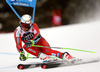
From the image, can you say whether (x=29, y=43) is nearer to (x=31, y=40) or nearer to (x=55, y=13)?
(x=31, y=40)

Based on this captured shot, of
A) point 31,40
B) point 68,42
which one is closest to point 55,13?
point 68,42

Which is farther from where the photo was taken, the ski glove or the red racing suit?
the red racing suit

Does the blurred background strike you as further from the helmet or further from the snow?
the helmet

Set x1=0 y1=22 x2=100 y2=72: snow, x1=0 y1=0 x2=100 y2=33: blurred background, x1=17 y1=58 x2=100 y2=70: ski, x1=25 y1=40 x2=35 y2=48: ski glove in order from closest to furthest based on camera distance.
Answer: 1. x1=17 y1=58 x2=100 y2=70: ski
2. x1=25 y1=40 x2=35 y2=48: ski glove
3. x1=0 y1=22 x2=100 y2=72: snow
4. x1=0 y1=0 x2=100 y2=33: blurred background

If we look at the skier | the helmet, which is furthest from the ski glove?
the helmet

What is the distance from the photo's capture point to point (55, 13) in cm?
1747

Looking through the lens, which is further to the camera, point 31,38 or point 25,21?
point 31,38

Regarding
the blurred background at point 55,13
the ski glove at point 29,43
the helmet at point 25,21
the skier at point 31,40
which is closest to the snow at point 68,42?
the skier at point 31,40

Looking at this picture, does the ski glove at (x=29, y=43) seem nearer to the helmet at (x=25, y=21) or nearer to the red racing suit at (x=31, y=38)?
the red racing suit at (x=31, y=38)

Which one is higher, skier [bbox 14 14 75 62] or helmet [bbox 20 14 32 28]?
helmet [bbox 20 14 32 28]

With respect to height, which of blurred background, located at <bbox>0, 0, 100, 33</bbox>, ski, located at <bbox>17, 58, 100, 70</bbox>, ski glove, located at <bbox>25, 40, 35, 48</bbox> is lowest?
ski, located at <bbox>17, 58, 100, 70</bbox>

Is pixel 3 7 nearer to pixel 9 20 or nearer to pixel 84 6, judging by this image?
pixel 9 20

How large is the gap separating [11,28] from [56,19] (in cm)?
358

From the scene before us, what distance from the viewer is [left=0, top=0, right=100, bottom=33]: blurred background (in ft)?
51.9
